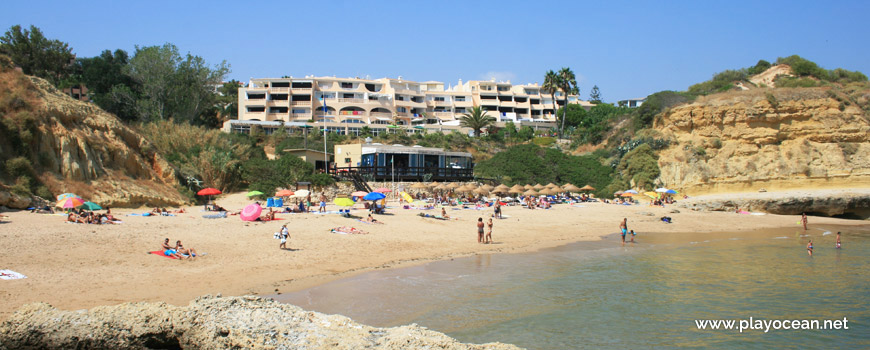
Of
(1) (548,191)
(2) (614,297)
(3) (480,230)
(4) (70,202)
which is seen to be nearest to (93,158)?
(4) (70,202)

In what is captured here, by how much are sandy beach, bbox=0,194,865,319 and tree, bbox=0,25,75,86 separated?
3316cm

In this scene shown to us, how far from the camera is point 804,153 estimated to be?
36.6 m

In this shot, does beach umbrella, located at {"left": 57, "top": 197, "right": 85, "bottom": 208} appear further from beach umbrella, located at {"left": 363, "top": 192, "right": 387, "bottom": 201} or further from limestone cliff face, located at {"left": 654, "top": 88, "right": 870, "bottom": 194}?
limestone cliff face, located at {"left": 654, "top": 88, "right": 870, "bottom": 194}

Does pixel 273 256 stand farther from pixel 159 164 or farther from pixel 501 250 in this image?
pixel 159 164

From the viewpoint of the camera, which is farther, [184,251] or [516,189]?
[516,189]

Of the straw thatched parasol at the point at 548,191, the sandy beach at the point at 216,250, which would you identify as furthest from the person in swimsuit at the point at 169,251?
the straw thatched parasol at the point at 548,191

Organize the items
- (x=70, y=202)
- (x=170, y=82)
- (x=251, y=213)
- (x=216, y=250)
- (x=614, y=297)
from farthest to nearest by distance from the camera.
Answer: (x=170, y=82), (x=251, y=213), (x=70, y=202), (x=216, y=250), (x=614, y=297)

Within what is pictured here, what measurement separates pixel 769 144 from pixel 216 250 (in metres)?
38.5

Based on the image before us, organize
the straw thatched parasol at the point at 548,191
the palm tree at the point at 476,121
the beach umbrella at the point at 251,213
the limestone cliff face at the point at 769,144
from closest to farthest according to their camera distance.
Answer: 1. the beach umbrella at the point at 251,213
2. the straw thatched parasol at the point at 548,191
3. the limestone cliff face at the point at 769,144
4. the palm tree at the point at 476,121

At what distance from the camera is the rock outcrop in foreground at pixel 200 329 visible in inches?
227

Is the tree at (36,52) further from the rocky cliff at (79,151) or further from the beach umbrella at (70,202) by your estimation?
the beach umbrella at (70,202)

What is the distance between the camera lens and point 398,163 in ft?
115

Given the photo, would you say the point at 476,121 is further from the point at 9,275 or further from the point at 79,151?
the point at 9,275

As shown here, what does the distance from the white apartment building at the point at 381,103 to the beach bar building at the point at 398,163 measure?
22.3 metres
